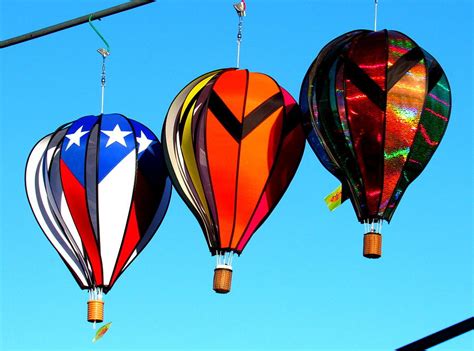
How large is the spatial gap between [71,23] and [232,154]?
5989mm

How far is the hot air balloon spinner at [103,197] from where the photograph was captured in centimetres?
1561

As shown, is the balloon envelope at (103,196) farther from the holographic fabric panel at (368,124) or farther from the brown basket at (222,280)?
the holographic fabric panel at (368,124)

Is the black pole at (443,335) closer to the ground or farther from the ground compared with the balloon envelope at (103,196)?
closer to the ground

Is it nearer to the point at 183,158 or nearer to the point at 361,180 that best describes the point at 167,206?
the point at 183,158

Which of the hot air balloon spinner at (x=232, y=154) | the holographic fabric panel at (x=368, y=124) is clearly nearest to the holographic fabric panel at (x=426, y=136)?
the holographic fabric panel at (x=368, y=124)

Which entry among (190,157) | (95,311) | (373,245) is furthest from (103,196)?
(373,245)

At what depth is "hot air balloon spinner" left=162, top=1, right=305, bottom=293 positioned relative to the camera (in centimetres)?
1402

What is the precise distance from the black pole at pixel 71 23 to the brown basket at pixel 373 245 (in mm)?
5426

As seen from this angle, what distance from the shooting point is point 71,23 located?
8.30 metres

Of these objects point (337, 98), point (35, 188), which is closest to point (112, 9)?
point (337, 98)

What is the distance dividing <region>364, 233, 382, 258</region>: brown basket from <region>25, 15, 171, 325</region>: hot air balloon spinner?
13.9 ft

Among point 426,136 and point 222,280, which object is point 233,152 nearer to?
point 222,280

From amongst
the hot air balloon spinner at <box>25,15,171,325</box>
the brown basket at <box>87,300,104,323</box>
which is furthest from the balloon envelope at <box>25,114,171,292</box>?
the brown basket at <box>87,300,104,323</box>

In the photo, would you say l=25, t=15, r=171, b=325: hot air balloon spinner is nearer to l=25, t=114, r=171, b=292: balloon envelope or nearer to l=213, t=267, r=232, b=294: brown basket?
l=25, t=114, r=171, b=292: balloon envelope
